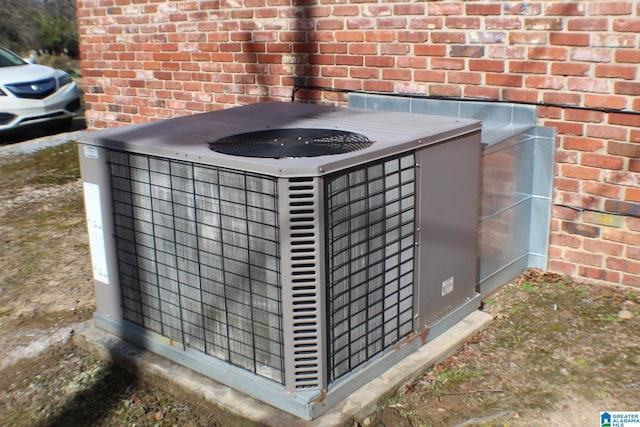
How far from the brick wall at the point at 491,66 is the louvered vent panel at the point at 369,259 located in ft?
5.00

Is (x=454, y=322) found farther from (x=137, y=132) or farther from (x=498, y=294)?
(x=137, y=132)

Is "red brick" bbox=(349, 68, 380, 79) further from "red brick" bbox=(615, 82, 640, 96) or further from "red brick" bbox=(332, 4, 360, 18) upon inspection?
"red brick" bbox=(615, 82, 640, 96)

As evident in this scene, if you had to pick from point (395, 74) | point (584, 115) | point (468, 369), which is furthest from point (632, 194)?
point (395, 74)

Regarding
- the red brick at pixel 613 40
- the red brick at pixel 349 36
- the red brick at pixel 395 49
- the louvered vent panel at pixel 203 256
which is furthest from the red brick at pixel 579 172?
the louvered vent panel at pixel 203 256

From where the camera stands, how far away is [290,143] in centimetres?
333

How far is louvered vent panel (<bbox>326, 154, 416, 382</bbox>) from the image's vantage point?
296 centimetres

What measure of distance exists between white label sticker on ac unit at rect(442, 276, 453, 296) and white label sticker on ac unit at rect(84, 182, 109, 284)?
171cm

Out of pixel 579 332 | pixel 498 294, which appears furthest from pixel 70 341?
pixel 579 332

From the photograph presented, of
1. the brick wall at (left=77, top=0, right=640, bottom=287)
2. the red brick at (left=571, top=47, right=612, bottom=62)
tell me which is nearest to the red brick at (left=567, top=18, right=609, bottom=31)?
the brick wall at (left=77, top=0, right=640, bottom=287)

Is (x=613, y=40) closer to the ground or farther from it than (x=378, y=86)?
farther from it

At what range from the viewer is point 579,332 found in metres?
3.86

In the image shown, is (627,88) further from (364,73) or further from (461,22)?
(364,73)

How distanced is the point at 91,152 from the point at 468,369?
2.13 metres

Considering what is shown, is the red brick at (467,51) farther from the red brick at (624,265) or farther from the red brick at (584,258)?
the red brick at (624,265)
